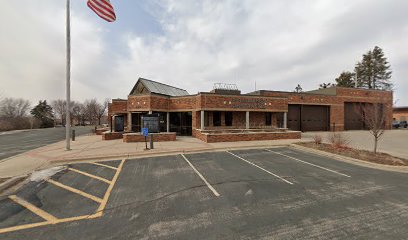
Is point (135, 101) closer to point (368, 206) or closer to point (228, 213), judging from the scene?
point (228, 213)

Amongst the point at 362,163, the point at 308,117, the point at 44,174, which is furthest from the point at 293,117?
the point at 44,174

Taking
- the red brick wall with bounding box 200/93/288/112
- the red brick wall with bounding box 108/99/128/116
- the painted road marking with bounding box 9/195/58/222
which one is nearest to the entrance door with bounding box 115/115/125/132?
the red brick wall with bounding box 108/99/128/116

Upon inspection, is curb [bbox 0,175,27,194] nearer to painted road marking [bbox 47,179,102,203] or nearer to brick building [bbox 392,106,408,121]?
painted road marking [bbox 47,179,102,203]

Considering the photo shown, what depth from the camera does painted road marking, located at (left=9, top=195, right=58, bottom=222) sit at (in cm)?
413

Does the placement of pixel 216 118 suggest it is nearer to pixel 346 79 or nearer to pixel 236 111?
pixel 236 111

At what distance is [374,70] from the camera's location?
2037 inches

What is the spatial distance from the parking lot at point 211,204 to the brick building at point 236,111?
341 inches

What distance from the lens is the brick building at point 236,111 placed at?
18391 millimetres

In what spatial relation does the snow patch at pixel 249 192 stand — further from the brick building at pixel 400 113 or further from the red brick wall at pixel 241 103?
the brick building at pixel 400 113

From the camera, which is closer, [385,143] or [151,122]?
[385,143]

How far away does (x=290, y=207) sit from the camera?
4.59 m

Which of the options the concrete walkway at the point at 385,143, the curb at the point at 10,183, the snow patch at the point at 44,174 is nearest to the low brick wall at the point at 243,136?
the concrete walkway at the point at 385,143

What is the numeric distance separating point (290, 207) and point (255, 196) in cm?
99

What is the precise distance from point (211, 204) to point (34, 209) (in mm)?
4714
